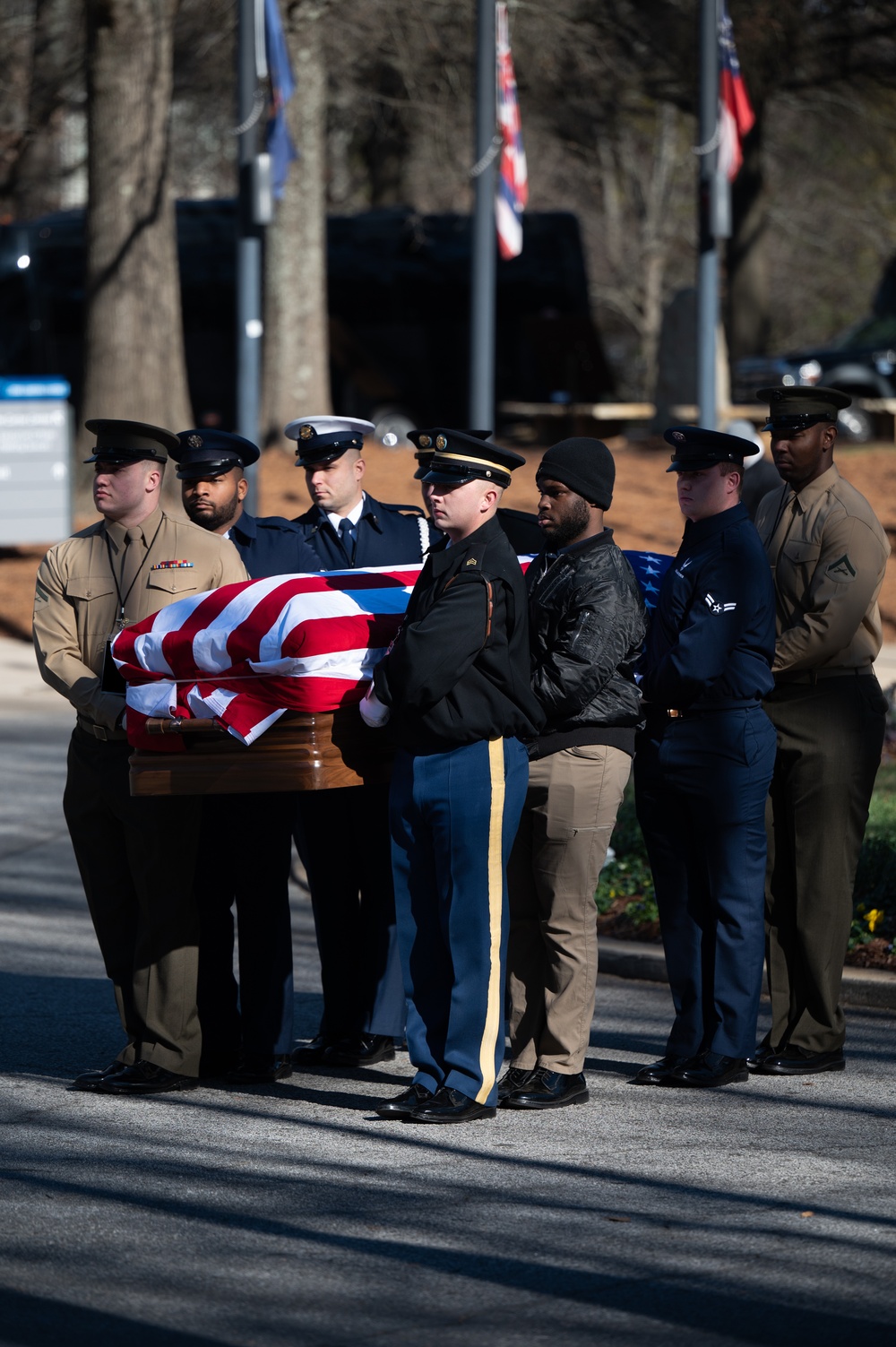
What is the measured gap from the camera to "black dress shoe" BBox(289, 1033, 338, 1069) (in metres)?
6.41

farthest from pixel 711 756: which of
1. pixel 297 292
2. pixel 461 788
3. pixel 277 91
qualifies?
pixel 297 292

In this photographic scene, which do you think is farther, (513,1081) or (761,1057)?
(761,1057)

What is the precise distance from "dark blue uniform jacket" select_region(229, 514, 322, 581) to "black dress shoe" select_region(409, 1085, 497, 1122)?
182 centimetres

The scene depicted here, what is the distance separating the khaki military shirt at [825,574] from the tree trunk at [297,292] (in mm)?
16224

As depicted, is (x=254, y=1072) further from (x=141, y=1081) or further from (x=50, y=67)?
(x=50, y=67)

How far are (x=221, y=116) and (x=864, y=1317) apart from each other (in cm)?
3078

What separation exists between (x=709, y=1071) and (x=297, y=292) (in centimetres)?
1752

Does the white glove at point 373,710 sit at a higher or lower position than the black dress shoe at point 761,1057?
higher

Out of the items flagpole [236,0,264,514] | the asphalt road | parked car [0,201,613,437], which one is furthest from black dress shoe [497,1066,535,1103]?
parked car [0,201,613,437]

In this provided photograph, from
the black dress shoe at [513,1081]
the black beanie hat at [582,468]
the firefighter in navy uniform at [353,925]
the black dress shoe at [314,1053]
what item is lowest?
the black dress shoe at [314,1053]

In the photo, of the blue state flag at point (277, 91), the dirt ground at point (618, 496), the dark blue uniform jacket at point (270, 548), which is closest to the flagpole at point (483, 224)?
the blue state flag at point (277, 91)

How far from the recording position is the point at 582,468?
574cm

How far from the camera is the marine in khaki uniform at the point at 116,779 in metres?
5.96

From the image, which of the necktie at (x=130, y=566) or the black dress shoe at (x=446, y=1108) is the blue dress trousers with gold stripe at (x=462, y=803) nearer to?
the black dress shoe at (x=446, y=1108)
